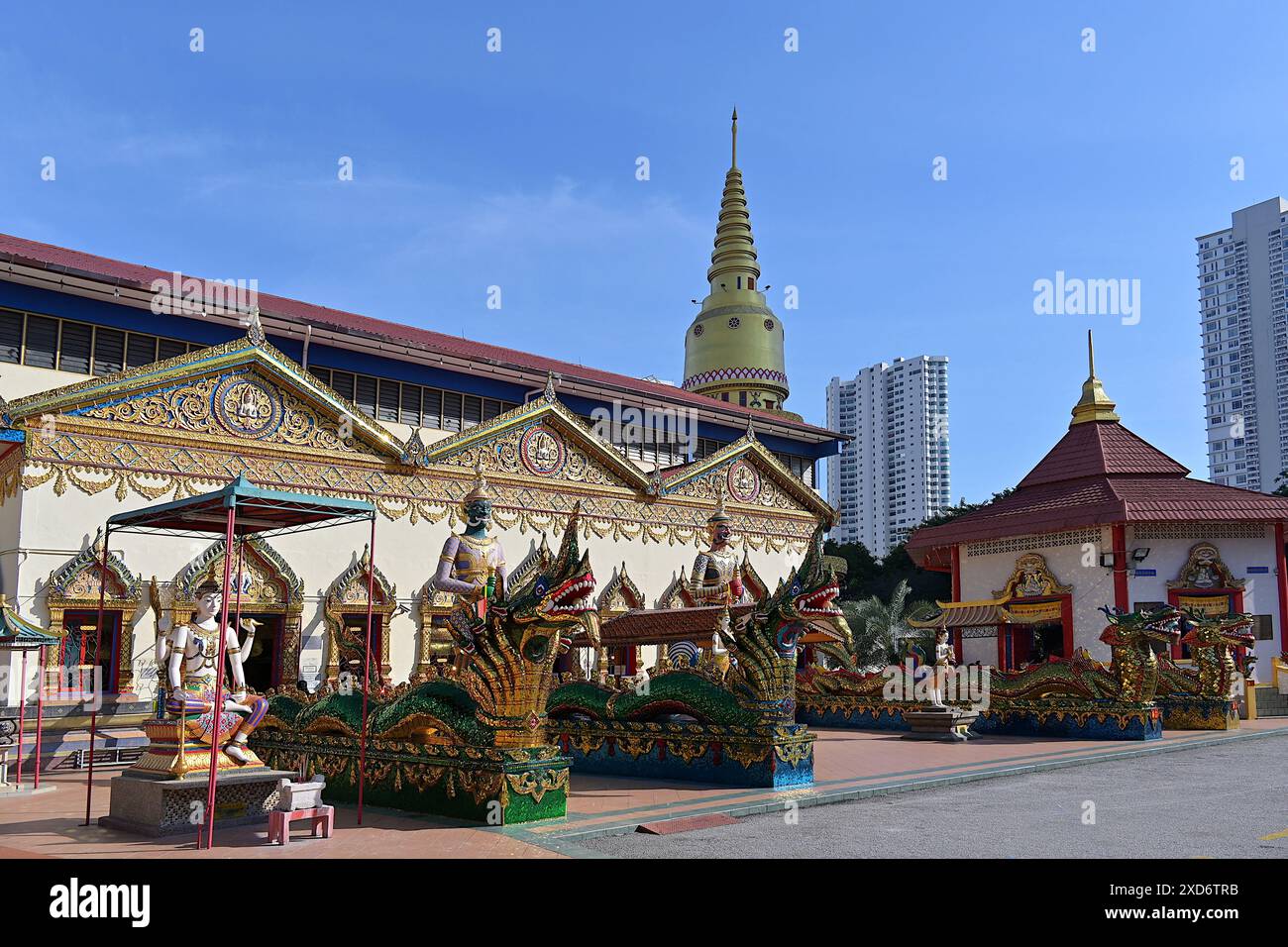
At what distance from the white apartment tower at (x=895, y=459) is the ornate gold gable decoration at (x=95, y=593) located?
8766 centimetres

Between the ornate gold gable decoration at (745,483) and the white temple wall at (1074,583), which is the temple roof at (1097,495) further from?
the ornate gold gable decoration at (745,483)

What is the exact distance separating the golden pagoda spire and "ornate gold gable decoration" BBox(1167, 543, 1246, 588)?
6557 mm

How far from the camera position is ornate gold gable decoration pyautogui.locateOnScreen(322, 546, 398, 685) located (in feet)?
61.9

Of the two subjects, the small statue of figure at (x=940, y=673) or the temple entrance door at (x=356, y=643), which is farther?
the small statue of figure at (x=940, y=673)

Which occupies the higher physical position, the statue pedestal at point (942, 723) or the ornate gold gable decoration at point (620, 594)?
the ornate gold gable decoration at point (620, 594)

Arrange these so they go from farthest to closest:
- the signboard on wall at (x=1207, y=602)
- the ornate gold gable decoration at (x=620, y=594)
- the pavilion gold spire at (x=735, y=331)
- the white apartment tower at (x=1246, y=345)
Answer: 1. the white apartment tower at (x=1246, y=345)
2. the pavilion gold spire at (x=735, y=331)
3. the signboard on wall at (x=1207, y=602)
4. the ornate gold gable decoration at (x=620, y=594)

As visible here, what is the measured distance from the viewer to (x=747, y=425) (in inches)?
1148

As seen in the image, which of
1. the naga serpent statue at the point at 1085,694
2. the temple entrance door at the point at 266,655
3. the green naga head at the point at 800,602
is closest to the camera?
the green naga head at the point at 800,602

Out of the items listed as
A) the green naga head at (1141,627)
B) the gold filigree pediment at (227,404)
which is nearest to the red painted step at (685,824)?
the green naga head at (1141,627)

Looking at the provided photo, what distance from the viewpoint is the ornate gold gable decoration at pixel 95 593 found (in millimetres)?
16188

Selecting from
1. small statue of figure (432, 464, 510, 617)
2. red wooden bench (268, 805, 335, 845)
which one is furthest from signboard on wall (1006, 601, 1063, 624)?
red wooden bench (268, 805, 335, 845)

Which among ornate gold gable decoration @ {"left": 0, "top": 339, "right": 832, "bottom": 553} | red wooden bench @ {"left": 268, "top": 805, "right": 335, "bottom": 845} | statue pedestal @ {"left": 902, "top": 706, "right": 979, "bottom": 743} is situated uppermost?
ornate gold gable decoration @ {"left": 0, "top": 339, "right": 832, "bottom": 553}

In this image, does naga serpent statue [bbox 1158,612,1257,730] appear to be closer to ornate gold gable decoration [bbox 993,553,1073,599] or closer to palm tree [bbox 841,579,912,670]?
ornate gold gable decoration [bbox 993,553,1073,599]
